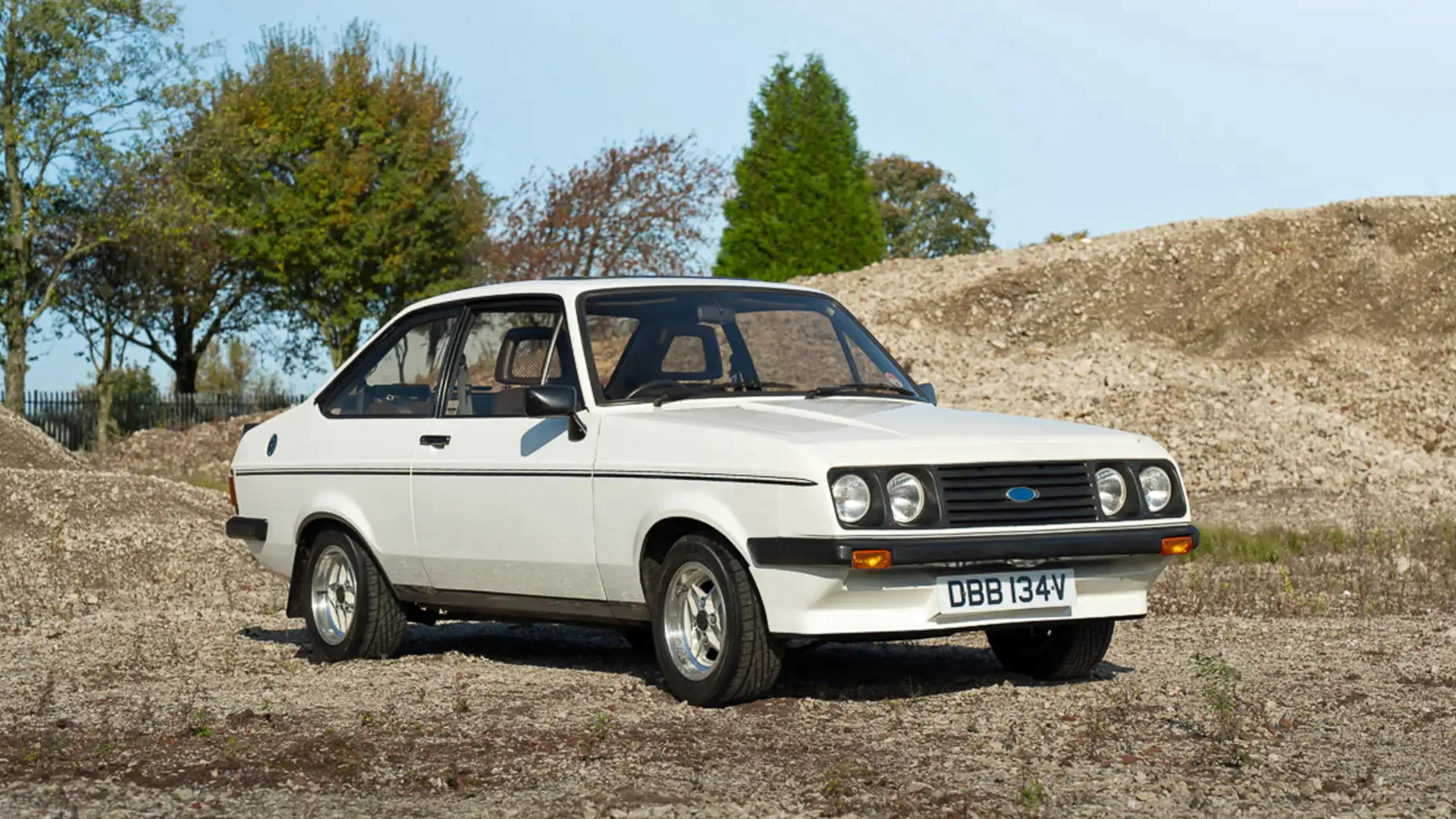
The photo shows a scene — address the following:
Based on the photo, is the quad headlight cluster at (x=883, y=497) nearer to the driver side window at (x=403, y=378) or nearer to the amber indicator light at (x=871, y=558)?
the amber indicator light at (x=871, y=558)

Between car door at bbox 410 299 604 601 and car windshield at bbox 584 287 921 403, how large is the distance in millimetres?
230

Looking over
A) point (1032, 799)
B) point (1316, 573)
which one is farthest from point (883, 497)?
point (1316, 573)

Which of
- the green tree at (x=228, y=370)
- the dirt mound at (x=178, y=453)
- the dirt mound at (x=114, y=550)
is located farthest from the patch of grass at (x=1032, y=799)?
the green tree at (x=228, y=370)

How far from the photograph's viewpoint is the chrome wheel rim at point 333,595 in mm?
9398

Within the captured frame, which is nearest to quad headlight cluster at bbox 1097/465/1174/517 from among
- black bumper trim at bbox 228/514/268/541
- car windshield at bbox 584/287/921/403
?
car windshield at bbox 584/287/921/403

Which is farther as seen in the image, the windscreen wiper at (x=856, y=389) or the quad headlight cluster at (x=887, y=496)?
the windscreen wiper at (x=856, y=389)

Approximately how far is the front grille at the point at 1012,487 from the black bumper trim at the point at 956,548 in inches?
3.0

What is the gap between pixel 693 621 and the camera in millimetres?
7523

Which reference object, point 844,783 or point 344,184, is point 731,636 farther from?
point 344,184

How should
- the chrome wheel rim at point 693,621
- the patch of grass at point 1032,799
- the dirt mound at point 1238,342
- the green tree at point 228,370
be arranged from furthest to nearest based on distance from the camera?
the green tree at point 228,370 < the dirt mound at point 1238,342 < the chrome wheel rim at point 693,621 < the patch of grass at point 1032,799

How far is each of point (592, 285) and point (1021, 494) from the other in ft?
7.78

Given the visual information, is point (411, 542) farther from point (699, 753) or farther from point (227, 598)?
point (227, 598)

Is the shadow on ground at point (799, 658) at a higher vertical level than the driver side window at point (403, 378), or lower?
lower

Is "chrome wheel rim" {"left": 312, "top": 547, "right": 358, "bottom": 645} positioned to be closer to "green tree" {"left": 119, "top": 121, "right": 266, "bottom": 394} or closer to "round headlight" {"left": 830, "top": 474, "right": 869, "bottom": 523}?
"round headlight" {"left": 830, "top": 474, "right": 869, "bottom": 523}
